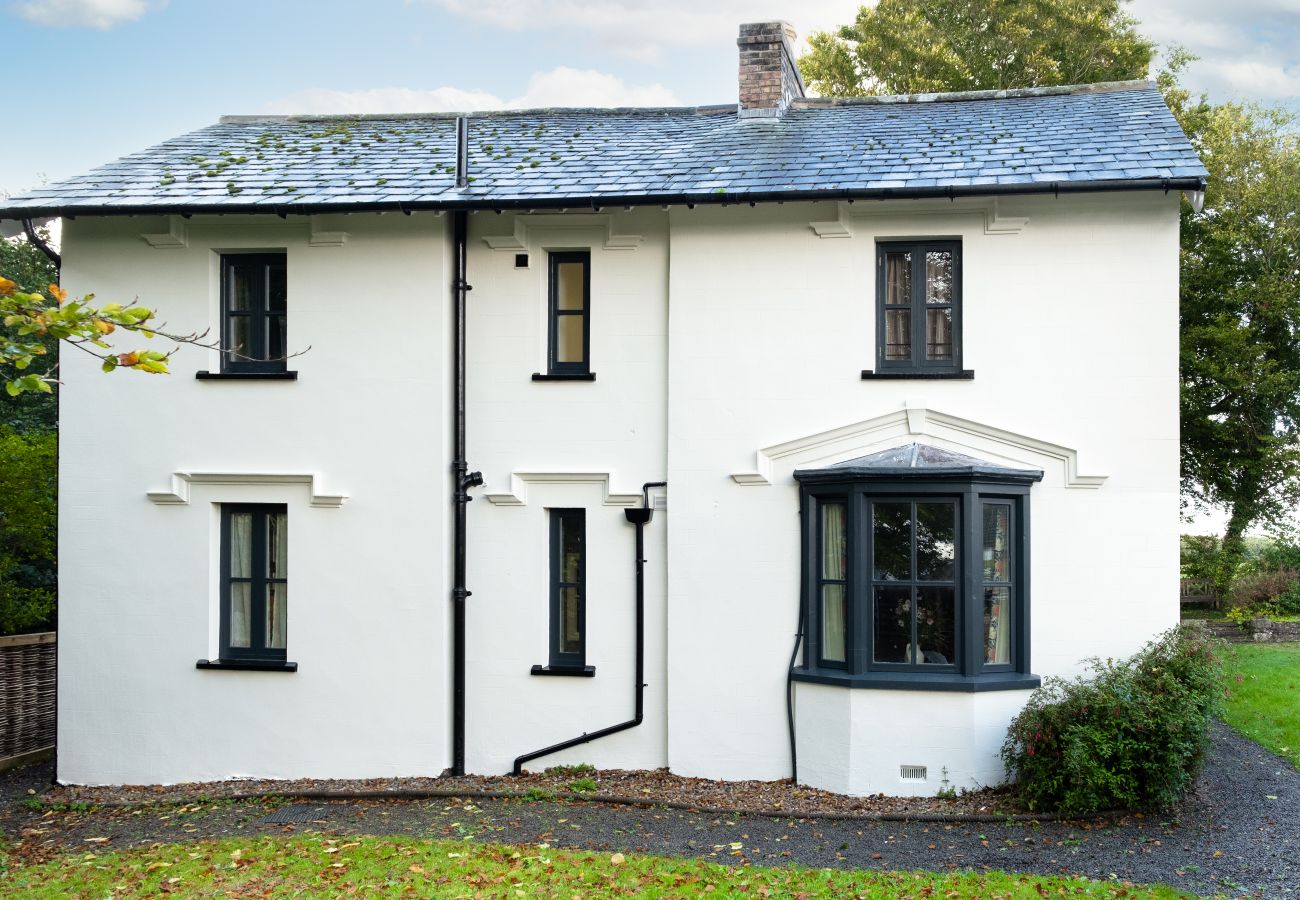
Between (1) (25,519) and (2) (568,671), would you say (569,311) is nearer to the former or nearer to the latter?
(2) (568,671)

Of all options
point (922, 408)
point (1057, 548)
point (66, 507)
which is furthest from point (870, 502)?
point (66, 507)

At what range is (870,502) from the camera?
34.5 feet

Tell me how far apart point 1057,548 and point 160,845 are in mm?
8763

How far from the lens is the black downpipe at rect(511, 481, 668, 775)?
1120cm

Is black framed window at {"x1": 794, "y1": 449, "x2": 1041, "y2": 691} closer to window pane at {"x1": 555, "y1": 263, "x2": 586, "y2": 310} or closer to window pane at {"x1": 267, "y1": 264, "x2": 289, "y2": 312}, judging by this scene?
window pane at {"x1": 555, "y1": 263, "x2": 586, "y2": 310}

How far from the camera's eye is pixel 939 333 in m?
11.0

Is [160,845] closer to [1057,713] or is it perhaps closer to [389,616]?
[389,616]

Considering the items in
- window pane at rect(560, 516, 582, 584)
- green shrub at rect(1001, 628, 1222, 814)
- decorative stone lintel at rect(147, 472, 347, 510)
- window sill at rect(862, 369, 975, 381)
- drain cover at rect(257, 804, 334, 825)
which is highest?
window sill at rect(862, 369, 975, 381)

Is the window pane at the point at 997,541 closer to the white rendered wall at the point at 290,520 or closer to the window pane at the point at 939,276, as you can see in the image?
the window pane at the point at 939,276

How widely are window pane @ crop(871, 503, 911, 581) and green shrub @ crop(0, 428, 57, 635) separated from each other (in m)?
12.0

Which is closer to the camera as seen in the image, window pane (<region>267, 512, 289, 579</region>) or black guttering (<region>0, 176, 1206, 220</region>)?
black guttering (<region>0, 176, 1206, 220</region>)

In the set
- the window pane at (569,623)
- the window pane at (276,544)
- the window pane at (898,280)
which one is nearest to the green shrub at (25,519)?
the window pane at (276,544)

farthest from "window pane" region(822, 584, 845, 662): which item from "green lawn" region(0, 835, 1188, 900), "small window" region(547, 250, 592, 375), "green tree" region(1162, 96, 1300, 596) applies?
"green tree" region(1162, 96, 1300, 596)

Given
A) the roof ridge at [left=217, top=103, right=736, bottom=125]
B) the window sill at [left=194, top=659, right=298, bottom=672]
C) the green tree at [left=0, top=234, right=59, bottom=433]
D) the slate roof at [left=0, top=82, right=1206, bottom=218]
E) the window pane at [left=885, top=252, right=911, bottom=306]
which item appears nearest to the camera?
the slate roof at [left=0, top=82, right=1206, bottom=218]
